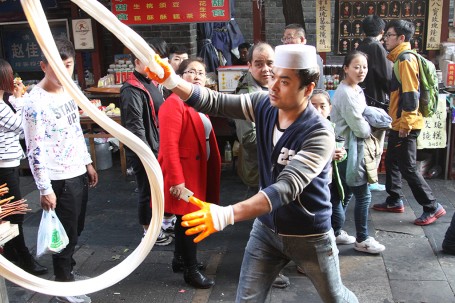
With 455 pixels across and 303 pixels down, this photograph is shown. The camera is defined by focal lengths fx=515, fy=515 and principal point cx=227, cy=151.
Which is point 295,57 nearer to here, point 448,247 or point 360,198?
point 360,198

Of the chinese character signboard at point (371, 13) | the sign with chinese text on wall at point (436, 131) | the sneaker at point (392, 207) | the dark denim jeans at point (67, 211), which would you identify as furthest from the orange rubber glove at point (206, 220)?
the chinese character signboard at point (371, 13)

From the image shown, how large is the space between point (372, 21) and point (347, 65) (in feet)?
7.27

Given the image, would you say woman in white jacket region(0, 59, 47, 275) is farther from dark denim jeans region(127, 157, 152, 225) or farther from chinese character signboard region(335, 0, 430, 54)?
chinese character signboard region(335, 0, 430, 54)

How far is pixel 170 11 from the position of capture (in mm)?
7426

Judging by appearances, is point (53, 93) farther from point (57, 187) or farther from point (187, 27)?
point (187, 27)

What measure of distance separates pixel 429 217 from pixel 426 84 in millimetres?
1316

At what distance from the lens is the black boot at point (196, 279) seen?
4012 millimetres

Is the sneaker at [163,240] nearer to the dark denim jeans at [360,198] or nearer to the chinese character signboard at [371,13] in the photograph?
the dark denim jeans at [360,198]

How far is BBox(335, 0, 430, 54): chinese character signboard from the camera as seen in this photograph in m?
7.84

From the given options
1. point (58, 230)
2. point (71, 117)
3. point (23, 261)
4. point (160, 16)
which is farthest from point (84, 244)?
point (160, 16)

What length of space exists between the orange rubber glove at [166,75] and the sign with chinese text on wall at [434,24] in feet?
20.6

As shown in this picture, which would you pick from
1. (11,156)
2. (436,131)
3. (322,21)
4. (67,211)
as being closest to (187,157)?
(67,211)

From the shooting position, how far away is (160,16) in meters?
7.46

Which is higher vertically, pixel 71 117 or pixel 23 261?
pixel 71 117
